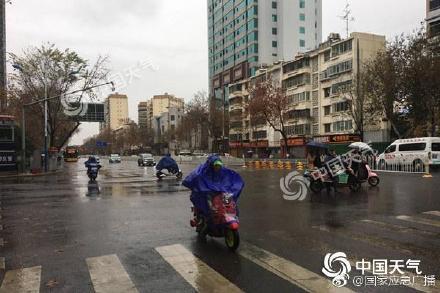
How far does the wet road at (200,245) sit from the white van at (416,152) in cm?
1554

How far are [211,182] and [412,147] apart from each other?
24.3 meters

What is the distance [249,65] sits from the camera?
91.6 meters

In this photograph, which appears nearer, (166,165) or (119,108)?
(166,165)

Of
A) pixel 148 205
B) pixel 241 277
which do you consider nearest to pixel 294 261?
pixel 241 277

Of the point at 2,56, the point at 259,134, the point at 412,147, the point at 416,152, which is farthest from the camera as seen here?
the point at 259,134

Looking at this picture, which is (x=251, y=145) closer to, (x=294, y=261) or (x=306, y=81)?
(x=306, y=81)

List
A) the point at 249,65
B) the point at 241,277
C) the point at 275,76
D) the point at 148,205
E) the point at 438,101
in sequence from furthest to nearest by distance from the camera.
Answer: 1. the point at 249,65
2. the point at 275,76
3. the point at 438,101
4. the point at 148,205
5. the point at 241,277

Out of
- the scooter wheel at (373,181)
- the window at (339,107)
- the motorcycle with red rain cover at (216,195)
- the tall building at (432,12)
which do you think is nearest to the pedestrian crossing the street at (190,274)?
the motorcycle with red rain cover at (216,195)

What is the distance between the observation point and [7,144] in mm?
34625

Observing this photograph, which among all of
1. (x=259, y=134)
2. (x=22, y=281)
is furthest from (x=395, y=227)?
(x=259, y=134)

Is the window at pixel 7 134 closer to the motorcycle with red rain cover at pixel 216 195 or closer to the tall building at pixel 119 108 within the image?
the motorcycle with red rain cover at pixel 216 195

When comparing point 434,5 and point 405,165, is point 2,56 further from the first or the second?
point 434,5

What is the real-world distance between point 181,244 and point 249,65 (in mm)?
85946

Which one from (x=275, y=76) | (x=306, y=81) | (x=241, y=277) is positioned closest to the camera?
(x=241, y=277)
